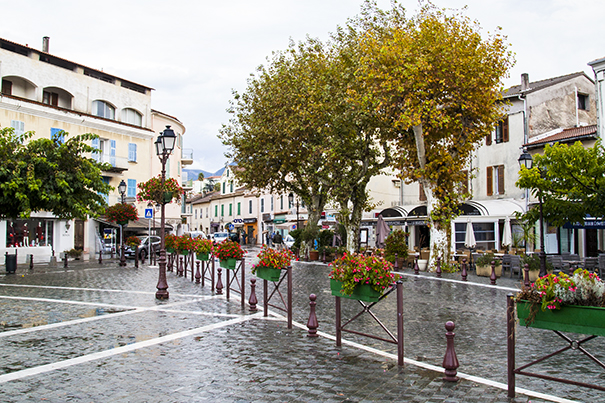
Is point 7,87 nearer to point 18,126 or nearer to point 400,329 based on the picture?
point 18,126

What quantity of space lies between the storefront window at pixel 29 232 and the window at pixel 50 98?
8.75 meters

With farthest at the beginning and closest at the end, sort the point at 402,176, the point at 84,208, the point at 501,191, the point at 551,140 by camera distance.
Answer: the point at 501,191
the point at 551,140
the point at 402,176
the point at 84,208

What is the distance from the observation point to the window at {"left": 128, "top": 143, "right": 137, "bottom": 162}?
38094mm

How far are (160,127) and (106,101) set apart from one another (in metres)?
6.44

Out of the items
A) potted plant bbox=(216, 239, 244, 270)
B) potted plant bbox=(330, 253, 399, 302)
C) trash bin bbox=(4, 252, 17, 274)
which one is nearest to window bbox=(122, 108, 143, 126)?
trash bin bbox=(4, 252, 17, 274)

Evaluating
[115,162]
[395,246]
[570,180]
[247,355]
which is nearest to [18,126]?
[115,162]

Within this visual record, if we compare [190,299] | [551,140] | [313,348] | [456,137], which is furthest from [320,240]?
[313,348]

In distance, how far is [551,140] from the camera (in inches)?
1033

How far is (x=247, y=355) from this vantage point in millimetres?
7012

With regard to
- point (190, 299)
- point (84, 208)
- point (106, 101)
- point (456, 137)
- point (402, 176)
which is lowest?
point (190, 299)

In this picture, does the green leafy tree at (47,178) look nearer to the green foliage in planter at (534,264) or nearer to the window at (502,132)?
the green foliage in planter at (534,264)

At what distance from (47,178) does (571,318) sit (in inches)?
788

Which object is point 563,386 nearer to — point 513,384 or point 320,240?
point 513,384

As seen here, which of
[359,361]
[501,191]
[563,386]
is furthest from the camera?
[501,191]
